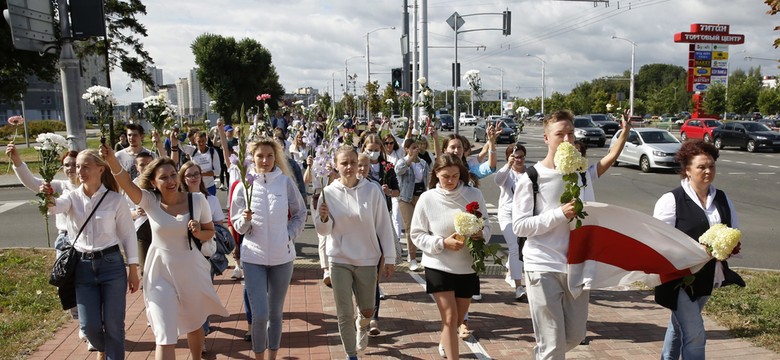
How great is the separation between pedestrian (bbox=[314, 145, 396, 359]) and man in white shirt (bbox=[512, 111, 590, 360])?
4.32 feet

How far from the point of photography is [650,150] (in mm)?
21219

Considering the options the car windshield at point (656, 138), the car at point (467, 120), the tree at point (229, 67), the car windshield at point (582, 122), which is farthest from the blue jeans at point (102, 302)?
the car at point (467, 120)

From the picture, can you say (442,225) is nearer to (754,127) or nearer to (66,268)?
(66,268)

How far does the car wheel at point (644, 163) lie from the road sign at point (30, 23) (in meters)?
19.5

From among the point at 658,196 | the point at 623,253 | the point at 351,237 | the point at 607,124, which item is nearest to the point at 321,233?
the point at 351,237

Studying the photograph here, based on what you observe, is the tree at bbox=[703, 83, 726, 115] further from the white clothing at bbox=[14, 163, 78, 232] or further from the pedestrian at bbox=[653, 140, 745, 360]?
the white clothing at bbox=[14, 163, 78, 232]

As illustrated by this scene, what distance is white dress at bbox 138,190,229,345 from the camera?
409 centimetres

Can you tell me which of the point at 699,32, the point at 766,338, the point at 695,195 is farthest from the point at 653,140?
the point at 699,32

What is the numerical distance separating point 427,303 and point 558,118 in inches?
128

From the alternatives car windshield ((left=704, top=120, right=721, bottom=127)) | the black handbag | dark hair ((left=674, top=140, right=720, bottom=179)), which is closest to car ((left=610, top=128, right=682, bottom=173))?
car windshield ((left=704, top=120, right=721, bottom=127))

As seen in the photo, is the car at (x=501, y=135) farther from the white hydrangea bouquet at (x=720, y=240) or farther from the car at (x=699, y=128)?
the white hydrangea bouquet at (x=720, y=240)

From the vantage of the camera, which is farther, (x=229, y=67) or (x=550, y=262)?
(x=229, y=67)

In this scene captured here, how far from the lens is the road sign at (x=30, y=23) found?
245 inches

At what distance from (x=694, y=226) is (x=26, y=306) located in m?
6.58
